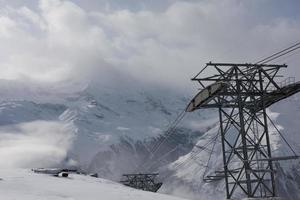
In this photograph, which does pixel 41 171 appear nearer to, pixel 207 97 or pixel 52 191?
pixel 207 97

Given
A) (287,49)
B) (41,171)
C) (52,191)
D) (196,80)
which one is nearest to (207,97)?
(196,80)

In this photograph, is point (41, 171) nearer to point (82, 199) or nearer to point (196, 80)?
point (196, 80)

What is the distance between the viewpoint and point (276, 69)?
47.5 m

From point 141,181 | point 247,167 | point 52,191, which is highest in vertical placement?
point 141,181

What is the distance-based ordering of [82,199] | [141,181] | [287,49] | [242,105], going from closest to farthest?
[82,199], [287,49], [242,105], [141,181]

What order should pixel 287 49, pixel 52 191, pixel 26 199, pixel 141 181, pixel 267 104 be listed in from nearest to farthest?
pixel 26 199
pixel 52 191
pixel 287 49
pixel 267 104
pixel 141 181

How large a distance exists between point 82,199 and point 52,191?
3.63 m

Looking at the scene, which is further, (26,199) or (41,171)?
(41,171)

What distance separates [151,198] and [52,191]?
598 cm

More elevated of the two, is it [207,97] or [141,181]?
[141,181]

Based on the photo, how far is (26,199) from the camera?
25.8m

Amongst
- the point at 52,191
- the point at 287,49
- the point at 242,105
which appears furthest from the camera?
the point at 242,105

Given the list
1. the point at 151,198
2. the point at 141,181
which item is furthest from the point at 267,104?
the point at 141,181

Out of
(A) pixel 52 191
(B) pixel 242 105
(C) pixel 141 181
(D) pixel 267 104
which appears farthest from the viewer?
(C) pixel 141 181
